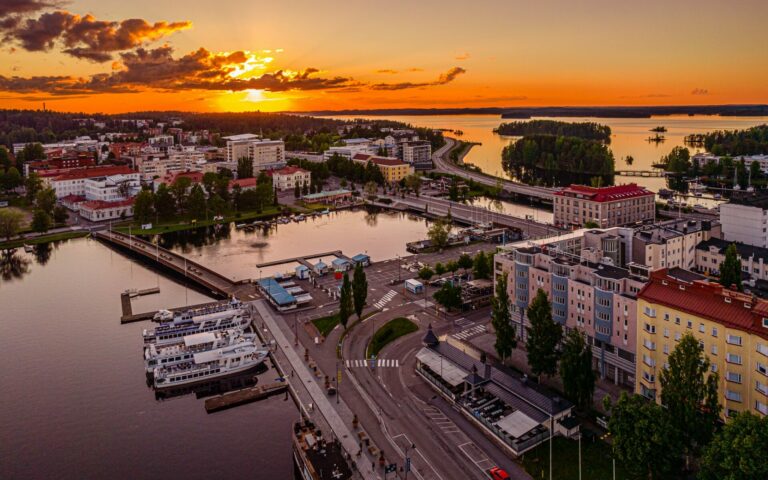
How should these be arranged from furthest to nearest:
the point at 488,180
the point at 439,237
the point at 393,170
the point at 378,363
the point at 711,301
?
the point at 488,180, the point at 393,170, the point at 439,237, the point at 378,363, the point at 711,301

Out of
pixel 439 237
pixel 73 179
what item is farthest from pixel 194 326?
pixel 73 179

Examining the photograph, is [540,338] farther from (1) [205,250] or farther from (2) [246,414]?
(1) [205,250]

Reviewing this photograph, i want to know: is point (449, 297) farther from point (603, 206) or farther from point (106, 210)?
point (106, 210)

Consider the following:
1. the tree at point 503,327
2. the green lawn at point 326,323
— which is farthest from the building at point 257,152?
the tree at point 503,327

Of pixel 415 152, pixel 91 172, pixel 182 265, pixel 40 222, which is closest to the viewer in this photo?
pixel 182 265

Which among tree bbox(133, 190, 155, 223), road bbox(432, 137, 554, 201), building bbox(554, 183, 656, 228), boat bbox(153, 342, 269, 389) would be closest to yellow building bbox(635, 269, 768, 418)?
boat bbox(153, 342, 269, 389)

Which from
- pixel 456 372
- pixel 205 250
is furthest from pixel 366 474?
pixel 205 250

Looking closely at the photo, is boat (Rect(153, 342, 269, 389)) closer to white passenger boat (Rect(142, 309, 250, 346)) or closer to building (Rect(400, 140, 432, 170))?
white passenger boat (Rect(142, 309, 250, 346))
